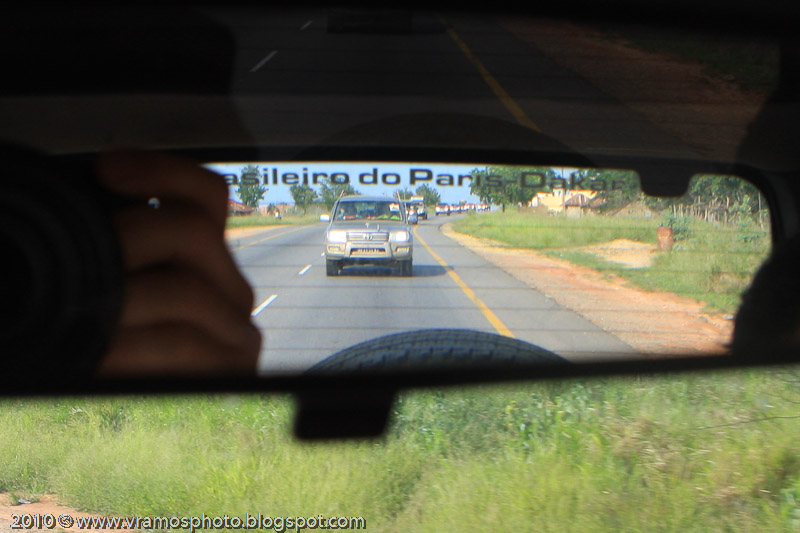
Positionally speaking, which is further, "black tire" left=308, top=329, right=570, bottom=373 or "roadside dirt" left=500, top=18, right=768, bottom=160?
"roadside dirt" left=500, top=18, right=768, bottom=160

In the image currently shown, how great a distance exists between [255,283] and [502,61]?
1.50 metres

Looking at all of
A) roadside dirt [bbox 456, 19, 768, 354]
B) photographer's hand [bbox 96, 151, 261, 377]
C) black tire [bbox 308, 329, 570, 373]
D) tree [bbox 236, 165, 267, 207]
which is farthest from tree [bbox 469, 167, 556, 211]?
photographer's hand [bbox 96, 151, 261, 377]

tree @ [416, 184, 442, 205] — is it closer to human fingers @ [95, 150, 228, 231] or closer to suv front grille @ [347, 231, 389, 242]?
suv front grille @ [347, 231, 389, 242]

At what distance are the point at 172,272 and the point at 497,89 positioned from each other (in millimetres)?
1545

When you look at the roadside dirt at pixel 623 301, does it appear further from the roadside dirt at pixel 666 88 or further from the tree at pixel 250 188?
the tree at pixel 250 188

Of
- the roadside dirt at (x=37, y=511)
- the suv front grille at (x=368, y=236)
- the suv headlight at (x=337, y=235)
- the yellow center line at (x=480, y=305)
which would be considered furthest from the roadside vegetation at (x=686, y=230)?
the roadside dirt at (x=37, y=511)

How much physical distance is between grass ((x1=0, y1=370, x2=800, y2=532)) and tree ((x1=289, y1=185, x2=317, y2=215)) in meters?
3.32

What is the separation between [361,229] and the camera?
199cm

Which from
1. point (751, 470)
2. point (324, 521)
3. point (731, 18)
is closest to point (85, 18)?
point (731, 18)

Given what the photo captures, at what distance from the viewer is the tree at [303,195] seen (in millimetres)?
1909

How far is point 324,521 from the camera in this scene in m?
5.23

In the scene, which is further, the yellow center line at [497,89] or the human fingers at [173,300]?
the yellow center line at [497,89]

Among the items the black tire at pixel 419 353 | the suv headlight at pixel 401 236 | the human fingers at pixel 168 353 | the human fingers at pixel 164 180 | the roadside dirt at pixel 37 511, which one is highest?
the human fingers at pixel 164 180

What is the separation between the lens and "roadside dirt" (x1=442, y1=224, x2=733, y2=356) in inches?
107
